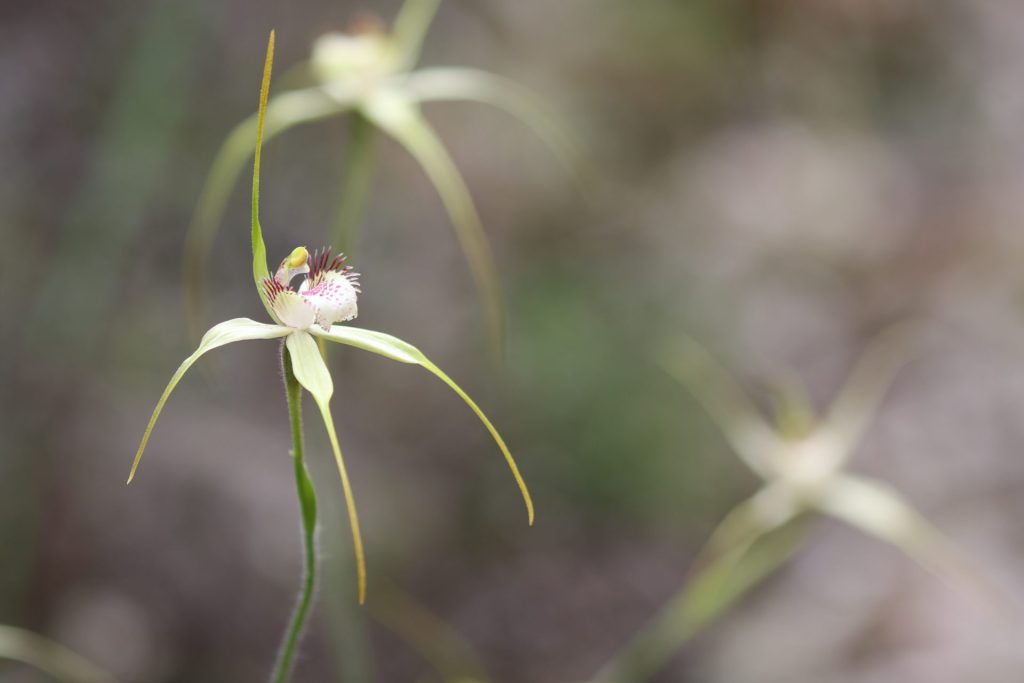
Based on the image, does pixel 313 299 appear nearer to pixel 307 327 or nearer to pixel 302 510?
pixel 307 327

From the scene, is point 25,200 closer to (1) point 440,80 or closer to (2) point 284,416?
(2) point 284,416

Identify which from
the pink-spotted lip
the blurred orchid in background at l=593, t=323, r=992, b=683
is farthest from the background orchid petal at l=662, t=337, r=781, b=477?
the pink-spotted lip

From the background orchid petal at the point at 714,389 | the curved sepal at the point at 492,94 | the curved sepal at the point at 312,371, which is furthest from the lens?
the background orchid petal at the point at 714,389

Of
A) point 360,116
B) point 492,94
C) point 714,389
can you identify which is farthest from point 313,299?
point 714,389

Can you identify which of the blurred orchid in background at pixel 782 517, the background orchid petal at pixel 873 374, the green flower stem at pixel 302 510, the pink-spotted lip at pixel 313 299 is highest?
the background orchid petal at pixel 873 374

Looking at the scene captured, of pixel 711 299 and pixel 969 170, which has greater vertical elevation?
pixel 969 170

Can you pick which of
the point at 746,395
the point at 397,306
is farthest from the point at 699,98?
the point at 397,306

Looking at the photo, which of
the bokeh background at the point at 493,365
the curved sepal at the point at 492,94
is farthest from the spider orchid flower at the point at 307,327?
the bokeh background at the point at 493,365

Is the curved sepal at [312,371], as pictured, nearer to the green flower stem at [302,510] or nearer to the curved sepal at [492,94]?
the green flower stem at [302,510]
